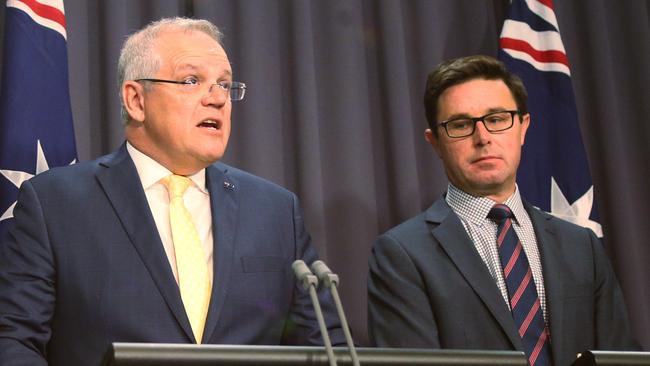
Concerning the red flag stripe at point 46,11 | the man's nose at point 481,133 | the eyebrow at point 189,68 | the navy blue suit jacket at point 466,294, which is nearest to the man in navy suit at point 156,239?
the eyebrow at point 189,68

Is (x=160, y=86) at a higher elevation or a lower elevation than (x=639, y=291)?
higher

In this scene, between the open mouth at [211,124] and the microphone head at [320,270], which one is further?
the open mouth at [211,124]

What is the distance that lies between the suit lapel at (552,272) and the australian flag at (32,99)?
4.95 feet

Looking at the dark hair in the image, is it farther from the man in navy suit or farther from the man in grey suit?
the man in navy suit

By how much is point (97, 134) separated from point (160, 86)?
747mm

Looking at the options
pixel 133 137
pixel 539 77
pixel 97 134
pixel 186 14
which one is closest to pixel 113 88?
pixel 97 134

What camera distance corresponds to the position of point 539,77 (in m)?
3.65

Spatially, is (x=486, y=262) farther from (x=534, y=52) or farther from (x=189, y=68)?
(x=534, y=52)

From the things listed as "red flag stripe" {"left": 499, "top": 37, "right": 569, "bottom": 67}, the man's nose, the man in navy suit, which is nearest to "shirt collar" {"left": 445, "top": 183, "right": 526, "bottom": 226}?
the man's nose

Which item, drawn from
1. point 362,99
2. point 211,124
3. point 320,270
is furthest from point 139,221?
point 362,99

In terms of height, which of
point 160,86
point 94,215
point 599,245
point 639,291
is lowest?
point 639,291

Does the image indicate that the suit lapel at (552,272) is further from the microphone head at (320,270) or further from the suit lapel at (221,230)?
the microphone head at (320,270)

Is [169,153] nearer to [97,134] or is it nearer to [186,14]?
[97,134]

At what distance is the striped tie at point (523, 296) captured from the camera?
262cm
